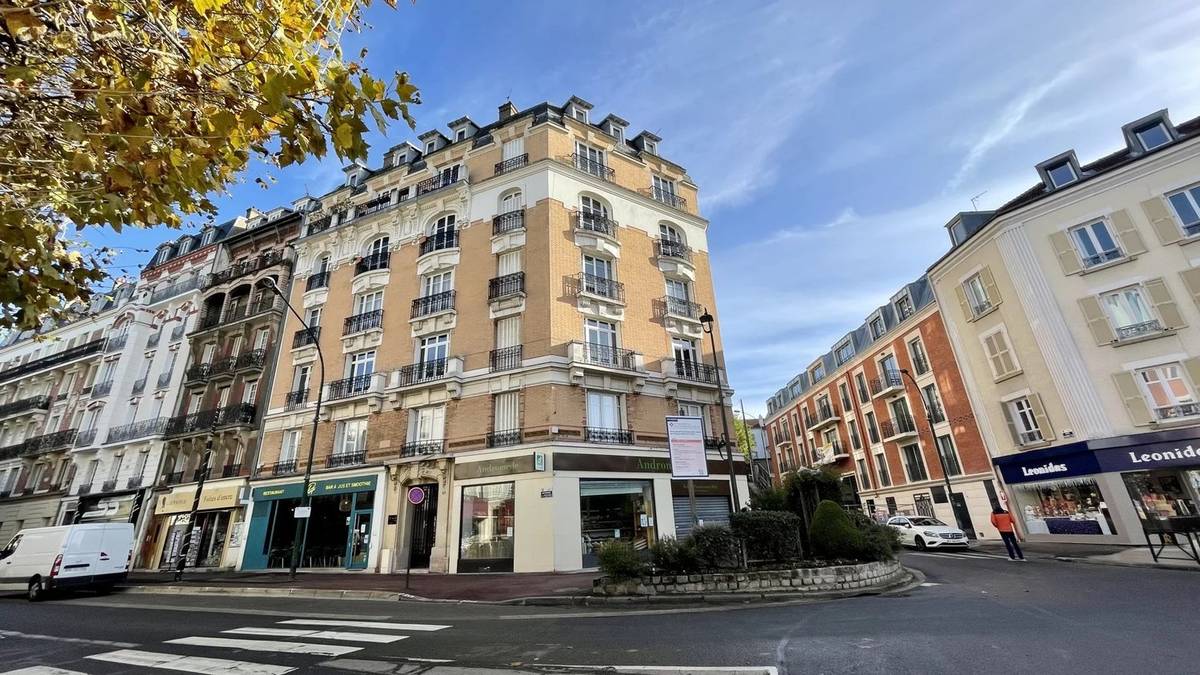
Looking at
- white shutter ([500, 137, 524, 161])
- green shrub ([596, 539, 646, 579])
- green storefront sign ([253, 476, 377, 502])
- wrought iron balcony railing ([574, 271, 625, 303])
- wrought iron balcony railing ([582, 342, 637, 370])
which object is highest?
white shutter ([500, 137, 524, 161])

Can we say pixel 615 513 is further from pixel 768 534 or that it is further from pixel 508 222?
pixel 508 222

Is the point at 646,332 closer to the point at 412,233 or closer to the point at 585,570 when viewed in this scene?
the point at 585,570

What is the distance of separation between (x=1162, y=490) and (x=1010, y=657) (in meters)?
20.7

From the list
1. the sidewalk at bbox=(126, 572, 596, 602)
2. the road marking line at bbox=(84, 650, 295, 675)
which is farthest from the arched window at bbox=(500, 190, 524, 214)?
the road marking line at bbox=(84, 650, 295, 675)

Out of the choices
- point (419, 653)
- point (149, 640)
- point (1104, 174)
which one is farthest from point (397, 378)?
point (1104, 174)

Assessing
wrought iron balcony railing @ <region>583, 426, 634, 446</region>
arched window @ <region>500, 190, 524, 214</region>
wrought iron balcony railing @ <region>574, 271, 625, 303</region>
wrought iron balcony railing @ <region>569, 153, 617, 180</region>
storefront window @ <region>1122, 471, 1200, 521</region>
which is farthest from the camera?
wrought iron balcony railing @ <region>569, 153, 617, 180</region>

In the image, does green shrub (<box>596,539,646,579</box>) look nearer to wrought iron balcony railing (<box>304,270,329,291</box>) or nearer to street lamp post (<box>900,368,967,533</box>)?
wrought iron balcony railing (<box>304,270,329,291</box>)

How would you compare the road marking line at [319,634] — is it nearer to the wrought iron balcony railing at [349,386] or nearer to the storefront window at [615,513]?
the storefront window at [615,513]

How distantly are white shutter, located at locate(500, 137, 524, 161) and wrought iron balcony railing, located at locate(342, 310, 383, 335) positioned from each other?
943cm

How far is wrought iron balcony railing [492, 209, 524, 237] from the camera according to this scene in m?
20.9

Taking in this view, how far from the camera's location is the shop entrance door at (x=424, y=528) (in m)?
18.0

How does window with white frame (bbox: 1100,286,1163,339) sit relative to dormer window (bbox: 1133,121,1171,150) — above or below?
below

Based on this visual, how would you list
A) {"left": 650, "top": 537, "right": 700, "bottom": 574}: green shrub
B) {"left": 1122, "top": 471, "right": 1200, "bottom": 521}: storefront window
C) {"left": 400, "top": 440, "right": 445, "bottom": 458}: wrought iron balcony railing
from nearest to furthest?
{"left": 650, "top": 537, "right": 700, "bottom": 574}: green shrub, {"left": 1122, "top": 471, "right": 1200, "bottom": 521}: storefront window, {"left": 400, "top": 440, "right": 445, "bottom": 458}: wrought iron balcony railing

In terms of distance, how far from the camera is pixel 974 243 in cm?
2359
